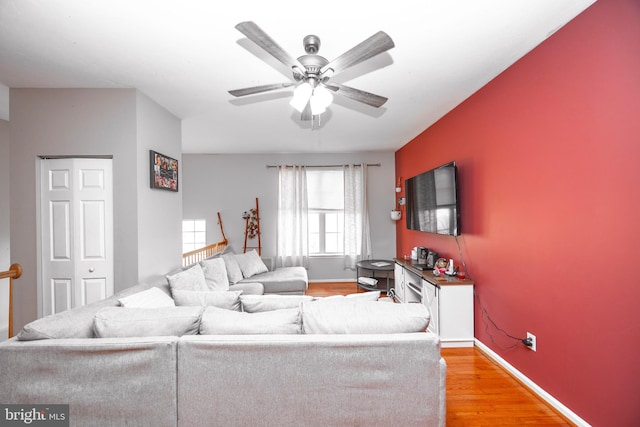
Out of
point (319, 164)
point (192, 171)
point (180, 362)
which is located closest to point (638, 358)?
point (180, 362)

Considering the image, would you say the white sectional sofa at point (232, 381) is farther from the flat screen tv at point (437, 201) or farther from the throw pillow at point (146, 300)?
the flat screen tv at point (437, 201)

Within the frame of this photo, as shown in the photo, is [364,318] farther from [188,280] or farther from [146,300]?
[188,280]

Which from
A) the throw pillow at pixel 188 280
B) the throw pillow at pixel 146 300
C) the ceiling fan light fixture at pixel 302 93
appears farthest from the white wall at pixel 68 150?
the ceiling fan light fixture at pixel 302 93

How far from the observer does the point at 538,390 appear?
2195 millimetres

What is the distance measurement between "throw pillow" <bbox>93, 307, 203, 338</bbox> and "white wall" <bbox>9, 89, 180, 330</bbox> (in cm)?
130

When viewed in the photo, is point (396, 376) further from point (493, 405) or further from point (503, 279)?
point (503, 279)

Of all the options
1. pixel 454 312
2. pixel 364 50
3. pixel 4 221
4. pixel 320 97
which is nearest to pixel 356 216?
pixel 454 312

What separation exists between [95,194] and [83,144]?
20.0 inches

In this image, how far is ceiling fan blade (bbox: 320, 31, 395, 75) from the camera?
1542 millimetres

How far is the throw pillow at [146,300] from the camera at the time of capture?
6.68 feet

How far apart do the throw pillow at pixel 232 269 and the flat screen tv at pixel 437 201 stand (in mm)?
2817

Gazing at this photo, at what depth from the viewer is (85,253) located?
2869mm

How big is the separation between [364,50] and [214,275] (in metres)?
3.06

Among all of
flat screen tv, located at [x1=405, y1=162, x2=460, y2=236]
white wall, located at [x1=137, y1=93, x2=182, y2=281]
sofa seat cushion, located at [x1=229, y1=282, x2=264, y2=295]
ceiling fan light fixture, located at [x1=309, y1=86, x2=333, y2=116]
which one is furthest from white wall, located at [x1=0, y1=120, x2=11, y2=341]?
flat screen tv, located at [x1=405, y1=162, x2=460, y2=236]
